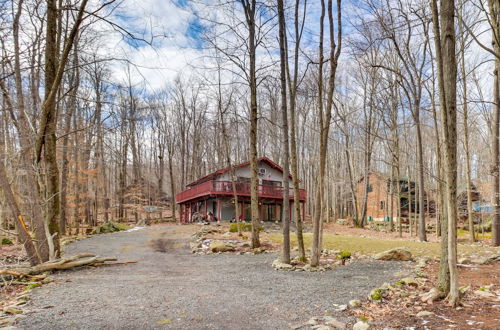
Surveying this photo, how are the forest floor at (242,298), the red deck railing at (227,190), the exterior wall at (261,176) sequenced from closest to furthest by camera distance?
the forest floor at (242,298) < the red deck railing at (227,190) < the exterior wall at (261,176)

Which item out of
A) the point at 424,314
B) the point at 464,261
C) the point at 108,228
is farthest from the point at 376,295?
the point at 108,228

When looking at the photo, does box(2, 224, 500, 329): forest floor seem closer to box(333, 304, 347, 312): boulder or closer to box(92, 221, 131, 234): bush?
box(333, 304, 347, 312): boulder

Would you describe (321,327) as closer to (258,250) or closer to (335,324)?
(335,324)

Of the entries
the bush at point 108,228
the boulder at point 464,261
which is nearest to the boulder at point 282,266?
the boulder at point 464,261

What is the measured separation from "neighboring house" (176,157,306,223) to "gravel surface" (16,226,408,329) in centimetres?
1432

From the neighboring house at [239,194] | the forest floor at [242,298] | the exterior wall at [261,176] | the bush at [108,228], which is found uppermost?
the exterior wall at [261,176]

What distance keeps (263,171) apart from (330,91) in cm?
1886

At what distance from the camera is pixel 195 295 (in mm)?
5410

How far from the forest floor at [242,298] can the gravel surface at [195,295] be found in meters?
0.01

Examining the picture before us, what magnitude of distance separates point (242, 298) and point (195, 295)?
840 mm

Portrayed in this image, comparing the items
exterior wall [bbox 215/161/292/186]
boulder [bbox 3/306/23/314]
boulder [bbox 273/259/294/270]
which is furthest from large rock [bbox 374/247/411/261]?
exterior wall [bbox 215/161/292/186]

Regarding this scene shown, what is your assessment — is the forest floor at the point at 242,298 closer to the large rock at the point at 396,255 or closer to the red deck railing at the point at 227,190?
the large rock at the point at 396,255

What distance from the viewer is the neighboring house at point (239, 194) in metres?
23.6

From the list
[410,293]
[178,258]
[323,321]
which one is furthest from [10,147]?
[410,293]
